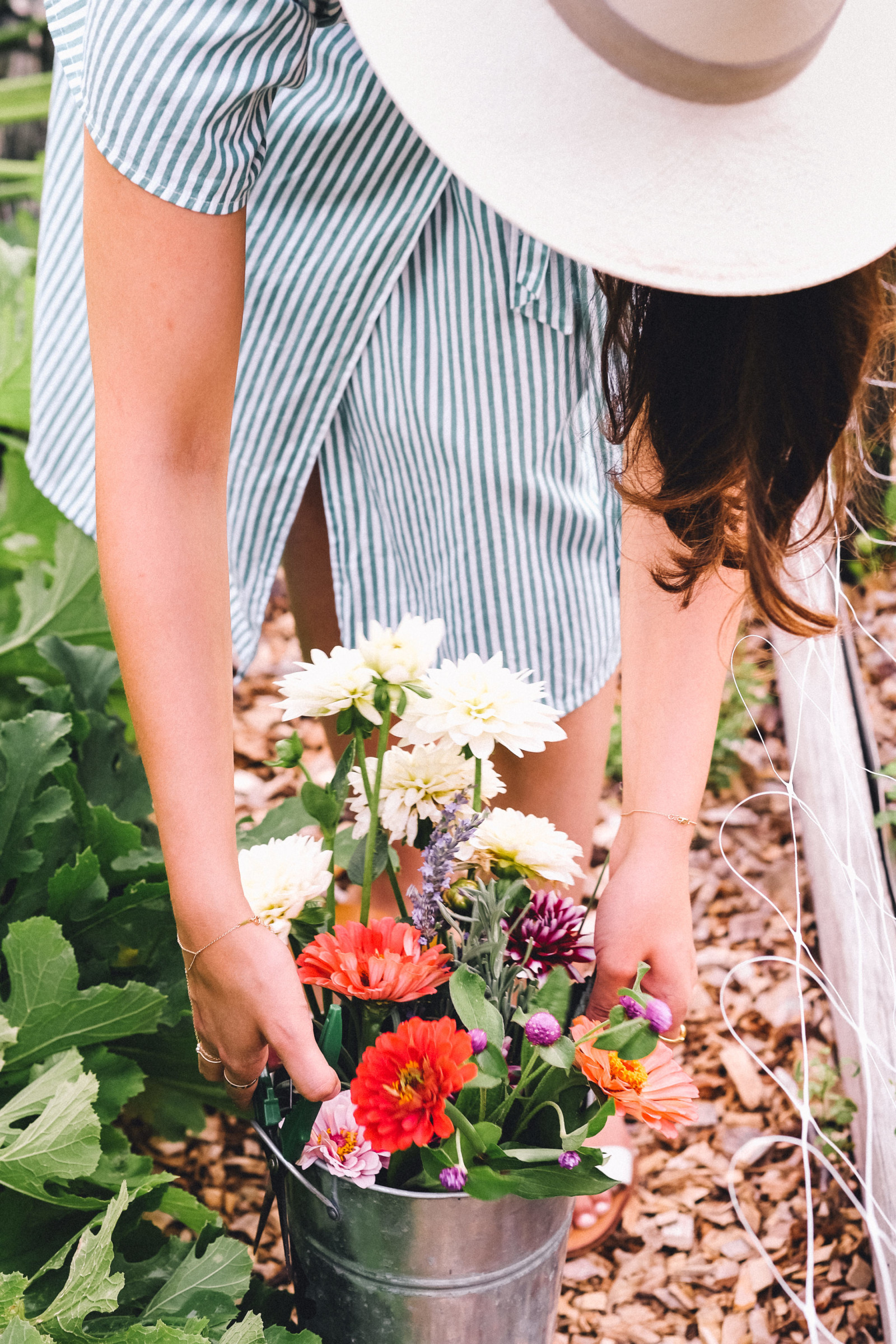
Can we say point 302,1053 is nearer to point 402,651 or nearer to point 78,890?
point 402,651

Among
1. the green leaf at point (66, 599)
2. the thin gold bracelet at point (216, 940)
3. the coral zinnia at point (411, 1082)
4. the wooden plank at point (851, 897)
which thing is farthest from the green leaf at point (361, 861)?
A: the green leaf at point (66, 599)

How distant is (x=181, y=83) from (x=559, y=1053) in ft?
2.39

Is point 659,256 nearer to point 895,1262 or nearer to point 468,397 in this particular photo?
point 468,397

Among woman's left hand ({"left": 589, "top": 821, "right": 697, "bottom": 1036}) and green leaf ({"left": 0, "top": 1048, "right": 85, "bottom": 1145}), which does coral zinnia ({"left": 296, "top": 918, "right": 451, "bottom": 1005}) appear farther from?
green leaf ({"left": 0, "top": 1048, "right": 85, "bottom": 1145})

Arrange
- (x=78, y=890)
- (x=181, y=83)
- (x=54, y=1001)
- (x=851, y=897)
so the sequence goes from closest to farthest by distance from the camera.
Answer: (x=181, y=83)
(x=54, y=1001)
(x=78, y=890)
(x=851, y=897)

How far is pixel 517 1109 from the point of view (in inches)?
36.6

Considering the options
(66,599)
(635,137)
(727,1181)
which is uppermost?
(635,137)

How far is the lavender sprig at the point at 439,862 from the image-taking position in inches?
34.2

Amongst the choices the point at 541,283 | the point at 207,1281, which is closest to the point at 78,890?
the point at 207,1281

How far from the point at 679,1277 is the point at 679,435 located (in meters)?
1.21

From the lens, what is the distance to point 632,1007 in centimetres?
85

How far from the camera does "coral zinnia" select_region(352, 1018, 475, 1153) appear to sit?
2.55ft

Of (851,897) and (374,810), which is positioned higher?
(374,810)

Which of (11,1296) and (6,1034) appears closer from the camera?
(11,1296)
